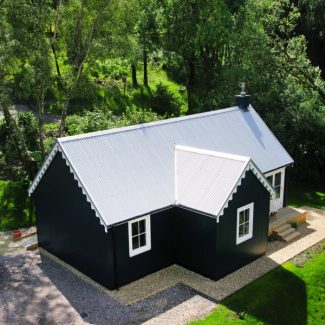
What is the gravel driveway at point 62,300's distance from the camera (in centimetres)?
1716

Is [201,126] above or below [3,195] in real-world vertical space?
above

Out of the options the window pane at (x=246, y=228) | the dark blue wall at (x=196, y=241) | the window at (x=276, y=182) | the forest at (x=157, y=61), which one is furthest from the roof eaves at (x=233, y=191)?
the forest at (x=157, y=61)

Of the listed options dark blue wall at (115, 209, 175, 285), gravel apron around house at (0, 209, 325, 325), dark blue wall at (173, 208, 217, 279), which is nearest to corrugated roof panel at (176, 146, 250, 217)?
dark blue wall at (173, 208, 217, 279)

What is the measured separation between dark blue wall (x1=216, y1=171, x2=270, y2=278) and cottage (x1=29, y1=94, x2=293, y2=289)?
0.15 ft

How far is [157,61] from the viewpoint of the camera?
4834cm

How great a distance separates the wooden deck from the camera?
24.3 metres

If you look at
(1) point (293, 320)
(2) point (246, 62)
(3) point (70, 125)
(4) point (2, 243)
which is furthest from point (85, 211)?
(2) point (246, 62)

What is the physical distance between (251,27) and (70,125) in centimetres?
1496

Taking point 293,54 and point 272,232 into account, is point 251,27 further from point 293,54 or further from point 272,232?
Answer: point 272,232

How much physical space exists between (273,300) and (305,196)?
13.4 meters

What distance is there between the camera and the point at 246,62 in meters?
34.2

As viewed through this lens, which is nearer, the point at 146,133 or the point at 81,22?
the point at 146,133

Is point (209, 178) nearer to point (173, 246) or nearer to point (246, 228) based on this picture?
point (246, 228)

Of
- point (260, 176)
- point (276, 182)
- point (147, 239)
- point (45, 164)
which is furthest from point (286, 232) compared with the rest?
point (45, 164)
